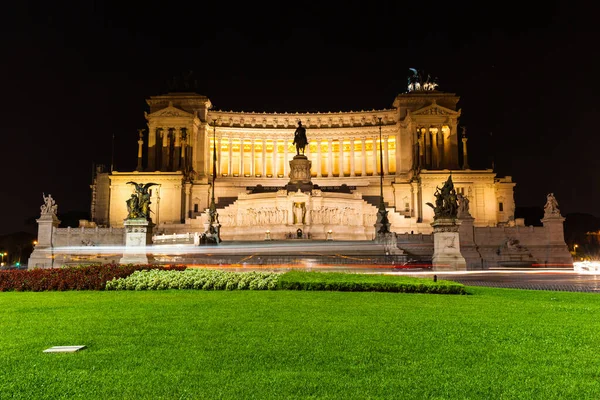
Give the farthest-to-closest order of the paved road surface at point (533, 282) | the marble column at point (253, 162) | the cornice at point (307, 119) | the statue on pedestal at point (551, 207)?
the marble column at point (253, 162), the cornice at point (307, 119), the statue on pedestal at point (551, 207), the paved road surface at point (533, 282)

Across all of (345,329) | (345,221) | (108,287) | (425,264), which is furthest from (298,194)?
(345,329)

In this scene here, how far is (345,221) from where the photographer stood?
2657 inches

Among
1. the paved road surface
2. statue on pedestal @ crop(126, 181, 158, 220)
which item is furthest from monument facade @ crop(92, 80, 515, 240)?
the paved road surface

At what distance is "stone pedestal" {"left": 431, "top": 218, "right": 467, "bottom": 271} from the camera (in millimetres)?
32500

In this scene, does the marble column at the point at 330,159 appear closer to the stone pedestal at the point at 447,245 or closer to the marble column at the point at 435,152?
the marble column at the point at 435,152

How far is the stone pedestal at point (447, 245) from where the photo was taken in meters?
32.5

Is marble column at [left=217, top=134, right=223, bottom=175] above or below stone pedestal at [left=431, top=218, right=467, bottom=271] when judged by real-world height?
above

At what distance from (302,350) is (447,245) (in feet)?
84.7

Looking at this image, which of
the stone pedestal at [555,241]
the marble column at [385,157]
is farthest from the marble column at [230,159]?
the stone pedestal at [555,241]

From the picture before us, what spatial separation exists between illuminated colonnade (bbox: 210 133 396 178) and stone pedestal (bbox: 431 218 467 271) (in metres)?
65.1

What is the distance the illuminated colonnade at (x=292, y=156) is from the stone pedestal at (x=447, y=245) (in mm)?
65051

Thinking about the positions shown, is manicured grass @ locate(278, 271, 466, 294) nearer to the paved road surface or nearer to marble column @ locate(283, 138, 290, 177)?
the paved road surface

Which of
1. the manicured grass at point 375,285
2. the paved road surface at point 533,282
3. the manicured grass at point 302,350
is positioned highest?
the manicured grass at point 375,285

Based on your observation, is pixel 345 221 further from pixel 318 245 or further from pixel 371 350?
pixel 371 350
